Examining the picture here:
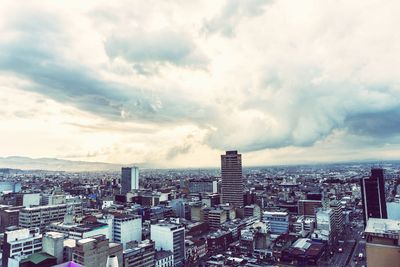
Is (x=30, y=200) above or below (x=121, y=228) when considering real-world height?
above

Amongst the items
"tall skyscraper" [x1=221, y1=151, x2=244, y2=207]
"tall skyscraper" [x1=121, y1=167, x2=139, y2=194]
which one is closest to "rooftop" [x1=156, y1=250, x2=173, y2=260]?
"tall skyscraper" [x1=221, y1=151, x2=244, y2=207]

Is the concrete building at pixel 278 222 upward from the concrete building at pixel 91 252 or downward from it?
downward

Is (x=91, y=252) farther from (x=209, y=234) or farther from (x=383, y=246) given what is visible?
(x=209, y=234)

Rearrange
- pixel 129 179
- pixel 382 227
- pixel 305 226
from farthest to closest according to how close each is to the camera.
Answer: pixel 129 179 → pixel 305 226 → pixel 382 227

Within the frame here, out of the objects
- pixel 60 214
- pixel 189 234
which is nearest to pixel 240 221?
pixel 189 234

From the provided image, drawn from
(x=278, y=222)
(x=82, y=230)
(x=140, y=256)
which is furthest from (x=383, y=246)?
(x=278, y=222)

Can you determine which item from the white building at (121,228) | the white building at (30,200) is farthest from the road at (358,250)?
the white building at (30,200)

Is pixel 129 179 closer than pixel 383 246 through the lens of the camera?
No

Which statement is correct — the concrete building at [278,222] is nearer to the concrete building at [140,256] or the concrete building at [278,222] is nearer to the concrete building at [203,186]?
the concrete building at [140,256]
